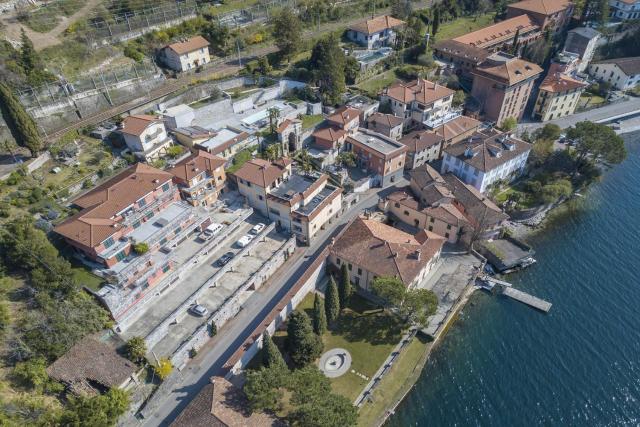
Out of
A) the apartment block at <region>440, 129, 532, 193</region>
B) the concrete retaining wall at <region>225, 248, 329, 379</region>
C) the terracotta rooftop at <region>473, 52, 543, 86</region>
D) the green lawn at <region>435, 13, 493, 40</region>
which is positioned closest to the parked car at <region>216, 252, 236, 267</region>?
the concrete retaining wall at <region>225, 248, 329, 379</region>

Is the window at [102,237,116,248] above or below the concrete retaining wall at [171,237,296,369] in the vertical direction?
above

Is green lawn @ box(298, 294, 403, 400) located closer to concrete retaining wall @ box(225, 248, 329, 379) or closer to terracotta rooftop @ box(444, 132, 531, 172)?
concrete retaining wall @ box(225, 248, 329, 379)

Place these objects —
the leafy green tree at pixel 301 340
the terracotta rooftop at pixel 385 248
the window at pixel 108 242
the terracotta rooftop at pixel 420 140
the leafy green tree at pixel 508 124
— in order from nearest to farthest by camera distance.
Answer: the leafy green tree at pixel 301 340 → the window at pixel 108 242 → the terracotta rooftop at pixel 385 248 → the terracotta rooftop at pixel 420 140 → the leafy green tree at pixel 508 124

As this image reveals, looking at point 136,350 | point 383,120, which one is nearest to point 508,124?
point 383,120

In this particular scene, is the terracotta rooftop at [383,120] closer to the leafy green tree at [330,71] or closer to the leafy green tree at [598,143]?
the leafy green tree at [330,71]

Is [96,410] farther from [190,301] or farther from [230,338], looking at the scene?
[230,338]

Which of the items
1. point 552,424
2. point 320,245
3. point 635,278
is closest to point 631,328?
point 635,278

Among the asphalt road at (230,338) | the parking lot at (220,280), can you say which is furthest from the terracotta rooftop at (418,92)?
the parking lot at (220,280)
